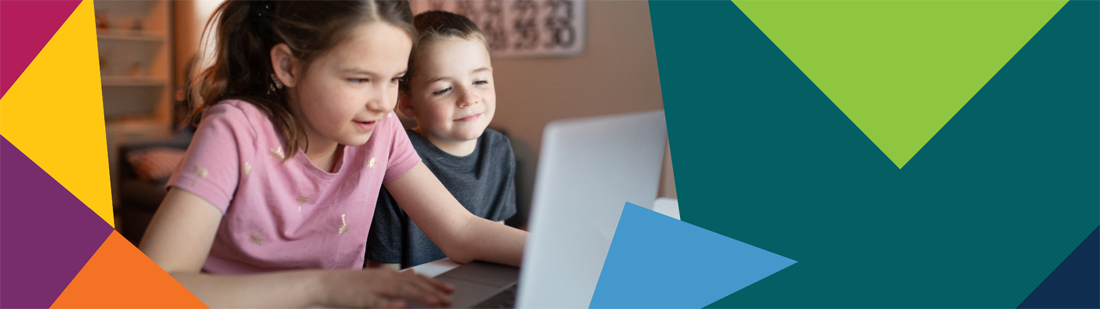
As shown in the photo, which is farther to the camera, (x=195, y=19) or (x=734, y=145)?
(x=195, y=19)

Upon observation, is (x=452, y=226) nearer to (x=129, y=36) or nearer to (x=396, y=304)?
(x=396, y=304)

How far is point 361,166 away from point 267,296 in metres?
0.25

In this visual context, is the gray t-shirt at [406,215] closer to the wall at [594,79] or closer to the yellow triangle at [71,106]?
the yellow triangle at [71,106]

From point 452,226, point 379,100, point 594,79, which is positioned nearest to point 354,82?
point 379,100

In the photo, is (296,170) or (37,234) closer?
(37,234)

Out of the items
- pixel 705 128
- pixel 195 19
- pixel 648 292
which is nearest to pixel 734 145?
pixel 705 128

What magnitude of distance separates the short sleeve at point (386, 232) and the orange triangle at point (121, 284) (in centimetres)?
42

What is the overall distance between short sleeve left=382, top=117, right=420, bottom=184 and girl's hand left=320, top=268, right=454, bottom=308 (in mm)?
261

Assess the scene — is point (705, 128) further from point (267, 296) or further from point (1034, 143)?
point (267, 296)

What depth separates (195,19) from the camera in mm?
4270

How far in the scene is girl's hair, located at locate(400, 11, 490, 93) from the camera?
0.98m

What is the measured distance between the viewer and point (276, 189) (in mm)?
735
